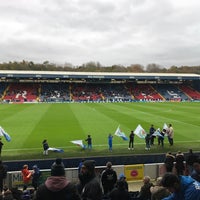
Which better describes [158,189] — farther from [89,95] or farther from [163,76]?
[163,76]

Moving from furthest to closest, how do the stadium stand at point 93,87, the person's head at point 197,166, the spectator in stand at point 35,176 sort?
the stadium stand at point 93,87
the spectator in stand at point 35,176
the person's head at point 197,166

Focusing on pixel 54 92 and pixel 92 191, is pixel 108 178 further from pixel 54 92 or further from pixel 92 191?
pixel 54 92

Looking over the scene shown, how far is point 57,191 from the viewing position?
14.6ft

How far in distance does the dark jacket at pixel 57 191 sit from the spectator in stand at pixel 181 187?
4.60ft

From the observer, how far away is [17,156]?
19.5m

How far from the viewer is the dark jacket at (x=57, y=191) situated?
444 centimetres

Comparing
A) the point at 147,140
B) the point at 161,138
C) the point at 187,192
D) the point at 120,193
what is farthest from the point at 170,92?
the point at 187,192

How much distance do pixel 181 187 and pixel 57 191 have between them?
6.30ft

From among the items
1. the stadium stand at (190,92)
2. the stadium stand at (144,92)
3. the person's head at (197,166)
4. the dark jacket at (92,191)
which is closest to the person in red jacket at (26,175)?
the dark jacket at (92,191)

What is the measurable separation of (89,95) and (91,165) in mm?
69947

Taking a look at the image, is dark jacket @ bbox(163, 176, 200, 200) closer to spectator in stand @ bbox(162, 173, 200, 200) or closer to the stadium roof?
spectator in stand @ bbox(162, 173, 200, 200)

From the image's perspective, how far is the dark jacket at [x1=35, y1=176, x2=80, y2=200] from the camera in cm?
444

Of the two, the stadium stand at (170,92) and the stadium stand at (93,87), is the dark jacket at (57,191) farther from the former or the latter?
the stadium stand at (170,92)

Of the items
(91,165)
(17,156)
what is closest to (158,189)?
(91,165)
